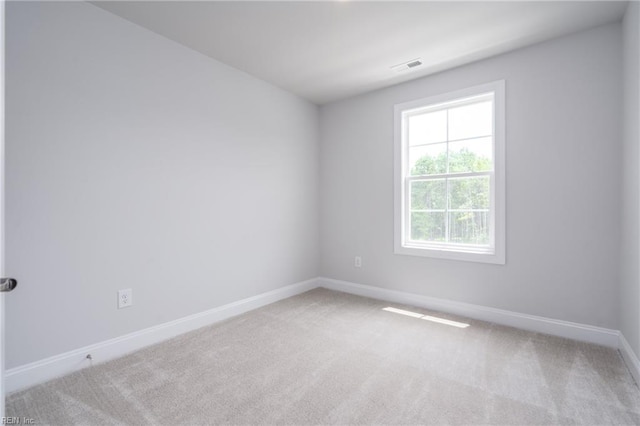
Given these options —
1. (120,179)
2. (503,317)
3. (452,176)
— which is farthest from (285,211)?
(503,317)

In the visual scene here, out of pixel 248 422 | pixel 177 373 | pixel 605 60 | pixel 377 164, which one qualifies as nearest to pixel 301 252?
pixel 377 164

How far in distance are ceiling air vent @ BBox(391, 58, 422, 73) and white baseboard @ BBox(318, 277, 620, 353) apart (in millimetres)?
2346

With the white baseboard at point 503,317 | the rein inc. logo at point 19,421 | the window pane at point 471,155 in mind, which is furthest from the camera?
the window pane at point 471,155

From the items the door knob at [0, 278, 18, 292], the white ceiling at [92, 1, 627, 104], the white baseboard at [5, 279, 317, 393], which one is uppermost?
the white ceiling at [92, 1, 627, 104]

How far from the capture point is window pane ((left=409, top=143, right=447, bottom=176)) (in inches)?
127

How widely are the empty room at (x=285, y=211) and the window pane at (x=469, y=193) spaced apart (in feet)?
0.05

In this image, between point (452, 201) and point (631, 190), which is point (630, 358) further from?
point (452, 201)

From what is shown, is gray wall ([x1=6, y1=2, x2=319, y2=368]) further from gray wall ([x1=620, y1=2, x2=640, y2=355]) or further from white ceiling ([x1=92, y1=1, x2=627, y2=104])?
gray wall ([x1=620, y1=2, x2=640, y2=355])

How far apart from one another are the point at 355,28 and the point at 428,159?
1.55 metres

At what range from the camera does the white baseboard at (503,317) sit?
2.38 metres

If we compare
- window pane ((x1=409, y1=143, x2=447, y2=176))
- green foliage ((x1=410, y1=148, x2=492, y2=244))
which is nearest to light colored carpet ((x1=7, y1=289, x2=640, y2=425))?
green foliage ((x1=410, y1=148, x2=492, y2=244))

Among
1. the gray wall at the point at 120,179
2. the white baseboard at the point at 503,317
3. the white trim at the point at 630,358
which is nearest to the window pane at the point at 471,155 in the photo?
the white baseboard at the point at 503,317

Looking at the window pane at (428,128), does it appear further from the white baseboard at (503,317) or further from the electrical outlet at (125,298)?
the electrical outlet at (125,298)

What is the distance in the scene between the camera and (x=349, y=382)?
1.89 metres
